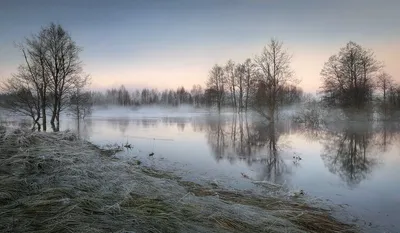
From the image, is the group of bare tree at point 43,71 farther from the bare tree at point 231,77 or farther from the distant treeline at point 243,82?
the bare tree at point 231,77

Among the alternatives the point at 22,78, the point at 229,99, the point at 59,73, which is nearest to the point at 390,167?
the point at 59,73

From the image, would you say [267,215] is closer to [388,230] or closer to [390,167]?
[388,230]

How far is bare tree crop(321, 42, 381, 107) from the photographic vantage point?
36.0 meters

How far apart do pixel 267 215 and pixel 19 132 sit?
8359 mm

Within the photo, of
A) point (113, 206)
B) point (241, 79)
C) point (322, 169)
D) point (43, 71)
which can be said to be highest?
point (241, 79)

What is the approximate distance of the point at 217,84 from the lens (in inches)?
2953

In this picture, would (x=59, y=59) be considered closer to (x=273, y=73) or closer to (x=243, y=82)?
(x=273, y=73)

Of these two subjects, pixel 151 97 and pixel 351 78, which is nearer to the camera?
pixel 351 78

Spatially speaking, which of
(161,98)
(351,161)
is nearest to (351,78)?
(351,161)

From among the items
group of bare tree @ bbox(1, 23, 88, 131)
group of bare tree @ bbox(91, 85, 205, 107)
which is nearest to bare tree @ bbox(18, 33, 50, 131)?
group of bare tree @ bbox(1, 23, 88, 131)

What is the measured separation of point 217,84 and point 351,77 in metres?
40.6

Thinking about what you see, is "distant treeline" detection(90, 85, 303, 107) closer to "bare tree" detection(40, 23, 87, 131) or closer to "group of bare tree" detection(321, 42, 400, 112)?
"group of bare tree" detection(321, 42, 400, 112)

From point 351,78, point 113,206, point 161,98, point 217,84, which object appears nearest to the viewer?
point 113,206

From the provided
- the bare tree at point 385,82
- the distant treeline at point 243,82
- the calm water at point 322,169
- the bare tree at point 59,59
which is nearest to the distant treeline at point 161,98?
the distant treeline at point 243,82
